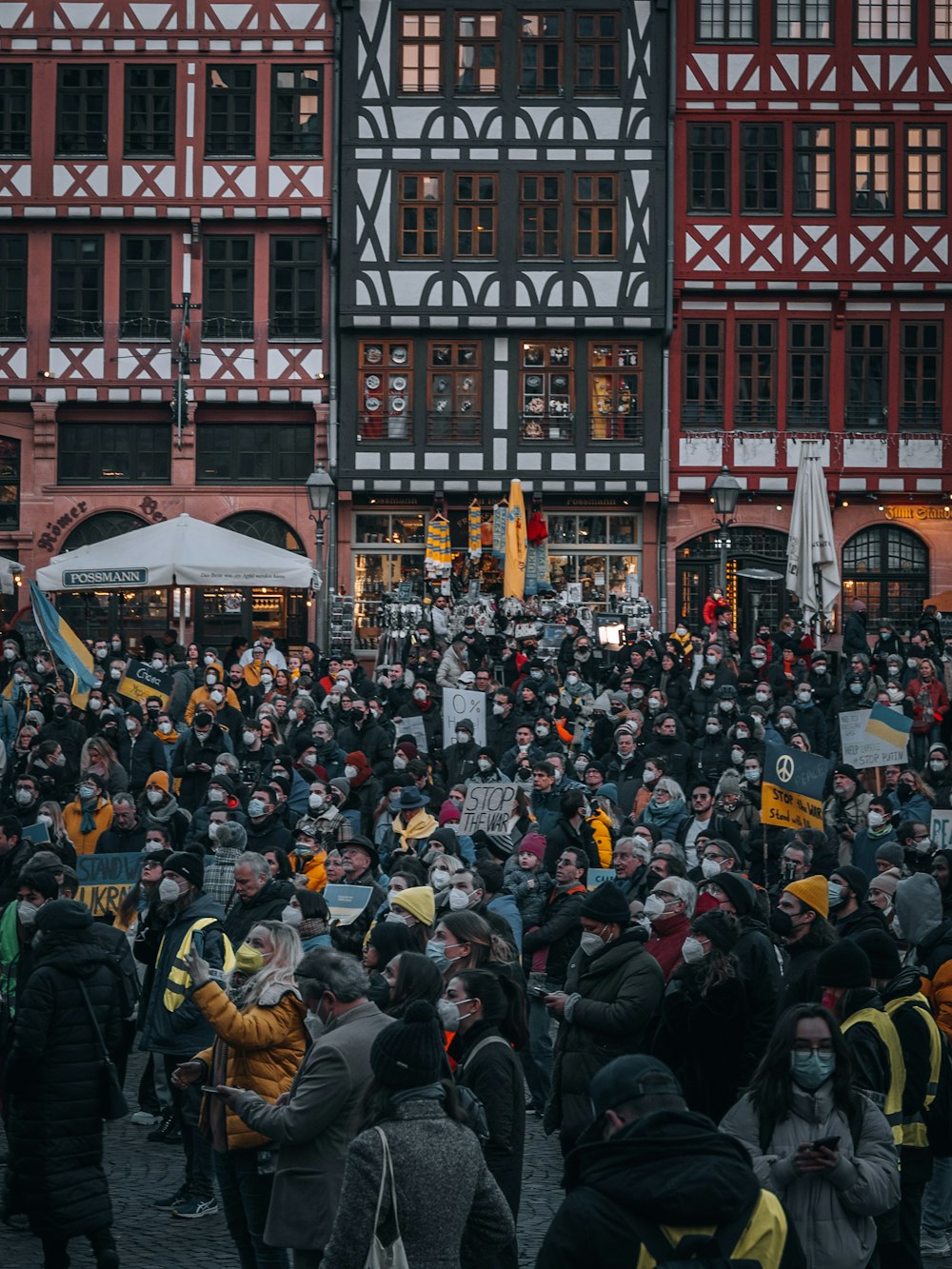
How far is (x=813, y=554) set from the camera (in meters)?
25.3

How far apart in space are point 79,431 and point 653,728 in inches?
705

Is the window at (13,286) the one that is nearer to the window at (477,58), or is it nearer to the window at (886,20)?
the window at (477,58)

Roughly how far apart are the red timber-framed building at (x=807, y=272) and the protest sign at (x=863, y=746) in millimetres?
17829

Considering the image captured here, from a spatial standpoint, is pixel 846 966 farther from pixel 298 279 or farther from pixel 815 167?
pixel 815 167

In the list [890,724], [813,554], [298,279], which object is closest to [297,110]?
[298,279]

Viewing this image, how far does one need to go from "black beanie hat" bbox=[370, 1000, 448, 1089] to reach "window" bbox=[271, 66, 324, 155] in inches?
1200

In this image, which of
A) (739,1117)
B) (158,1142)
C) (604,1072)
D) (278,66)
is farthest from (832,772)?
(278,66)

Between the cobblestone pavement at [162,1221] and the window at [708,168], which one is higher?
the window at [708,168]

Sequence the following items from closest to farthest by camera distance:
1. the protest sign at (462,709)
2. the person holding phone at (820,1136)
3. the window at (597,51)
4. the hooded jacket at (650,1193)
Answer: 1. the hooded jacket at (650,1193)
2. the person holding phone at (820,1136)
3. the protest sign at (462,709)
4. the window at (597,51)

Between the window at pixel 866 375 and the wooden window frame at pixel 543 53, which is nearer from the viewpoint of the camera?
the wooden window frame at pixel 543 53

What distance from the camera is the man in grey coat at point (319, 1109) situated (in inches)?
228

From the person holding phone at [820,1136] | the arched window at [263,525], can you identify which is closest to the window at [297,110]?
the arched window at [263,525]

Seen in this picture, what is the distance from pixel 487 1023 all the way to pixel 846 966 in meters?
1.26

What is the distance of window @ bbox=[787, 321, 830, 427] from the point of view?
34.4 metres
